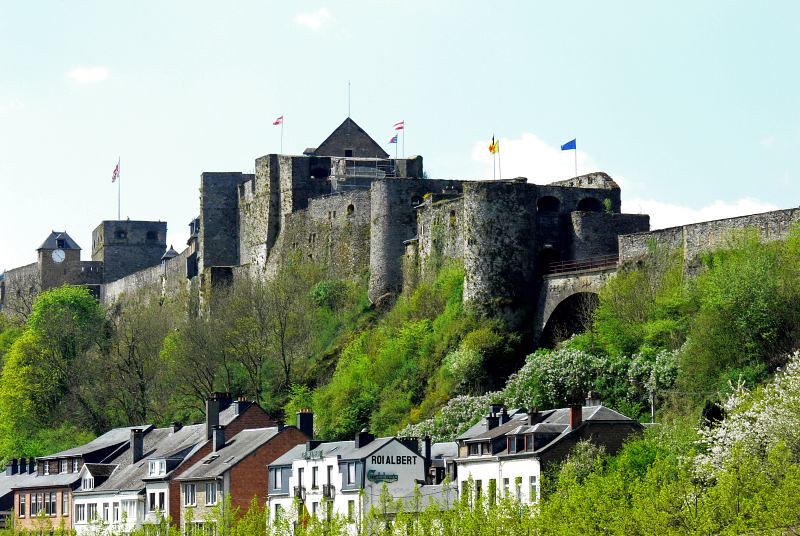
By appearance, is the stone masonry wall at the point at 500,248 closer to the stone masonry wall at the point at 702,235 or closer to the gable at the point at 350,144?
the stone masonry wall at the point at 702,235

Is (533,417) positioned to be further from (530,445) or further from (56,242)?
(56,242)

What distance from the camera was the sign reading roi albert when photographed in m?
55.3

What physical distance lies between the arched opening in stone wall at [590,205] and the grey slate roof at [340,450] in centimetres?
1615

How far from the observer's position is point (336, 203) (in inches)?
3250

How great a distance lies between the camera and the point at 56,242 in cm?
12325

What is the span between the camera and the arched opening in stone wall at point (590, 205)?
7047 centimetres

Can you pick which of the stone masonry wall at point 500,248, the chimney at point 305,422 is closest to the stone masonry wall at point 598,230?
the stone masonry wall at point 500,248

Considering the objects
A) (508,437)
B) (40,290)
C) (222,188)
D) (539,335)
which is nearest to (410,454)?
(508,437)

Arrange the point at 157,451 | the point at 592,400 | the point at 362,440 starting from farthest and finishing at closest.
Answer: the point at 157,451 < the point at 362,440 < the point at 592,400

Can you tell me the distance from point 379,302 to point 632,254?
16991 mm

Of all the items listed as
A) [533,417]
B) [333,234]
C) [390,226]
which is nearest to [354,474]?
[533,417]

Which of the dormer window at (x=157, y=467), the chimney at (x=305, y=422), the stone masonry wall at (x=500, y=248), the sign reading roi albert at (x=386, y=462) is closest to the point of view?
the sign reading roi albert at (x=386, y=462)

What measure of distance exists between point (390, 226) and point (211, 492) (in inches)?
734

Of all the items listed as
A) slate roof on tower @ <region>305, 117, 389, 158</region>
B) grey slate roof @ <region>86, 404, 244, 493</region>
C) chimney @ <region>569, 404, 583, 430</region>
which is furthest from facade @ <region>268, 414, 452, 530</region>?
slate roof on tower @ <region>305, 117, 389, 158</region>
